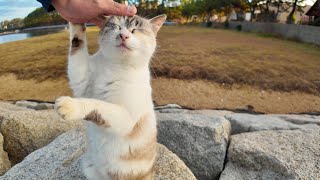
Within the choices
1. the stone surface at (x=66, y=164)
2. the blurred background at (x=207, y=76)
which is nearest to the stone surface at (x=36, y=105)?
the blurred background at (x=207, y=76)

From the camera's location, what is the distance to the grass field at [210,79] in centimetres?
903

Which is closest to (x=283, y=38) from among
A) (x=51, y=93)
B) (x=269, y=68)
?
(x=269, y=68)

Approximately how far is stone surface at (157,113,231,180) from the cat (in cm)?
169

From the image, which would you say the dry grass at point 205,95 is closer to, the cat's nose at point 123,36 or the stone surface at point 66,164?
the stone surface at point 66,164

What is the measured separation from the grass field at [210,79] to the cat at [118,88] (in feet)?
14.1

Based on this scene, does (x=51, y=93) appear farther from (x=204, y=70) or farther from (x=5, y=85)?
(x=204, y=70)

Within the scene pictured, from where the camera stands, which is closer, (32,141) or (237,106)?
(32,141)

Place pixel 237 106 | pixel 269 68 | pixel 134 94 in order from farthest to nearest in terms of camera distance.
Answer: pixel 269 68 < pixel 237 106 < pixel 134 94

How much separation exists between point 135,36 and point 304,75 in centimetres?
888

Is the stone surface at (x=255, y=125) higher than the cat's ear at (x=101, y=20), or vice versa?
the cat's ear at (x=101, y=20)

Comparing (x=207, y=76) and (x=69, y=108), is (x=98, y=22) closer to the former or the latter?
(x=69, y=108)

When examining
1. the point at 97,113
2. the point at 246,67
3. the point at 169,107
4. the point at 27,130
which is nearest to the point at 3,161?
the point at 27,130

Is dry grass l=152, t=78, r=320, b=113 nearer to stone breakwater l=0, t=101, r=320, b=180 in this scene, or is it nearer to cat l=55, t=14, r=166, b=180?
stone breakwater l=0, t=101, r=320, b=180

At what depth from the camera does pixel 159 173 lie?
4051 millimetres
